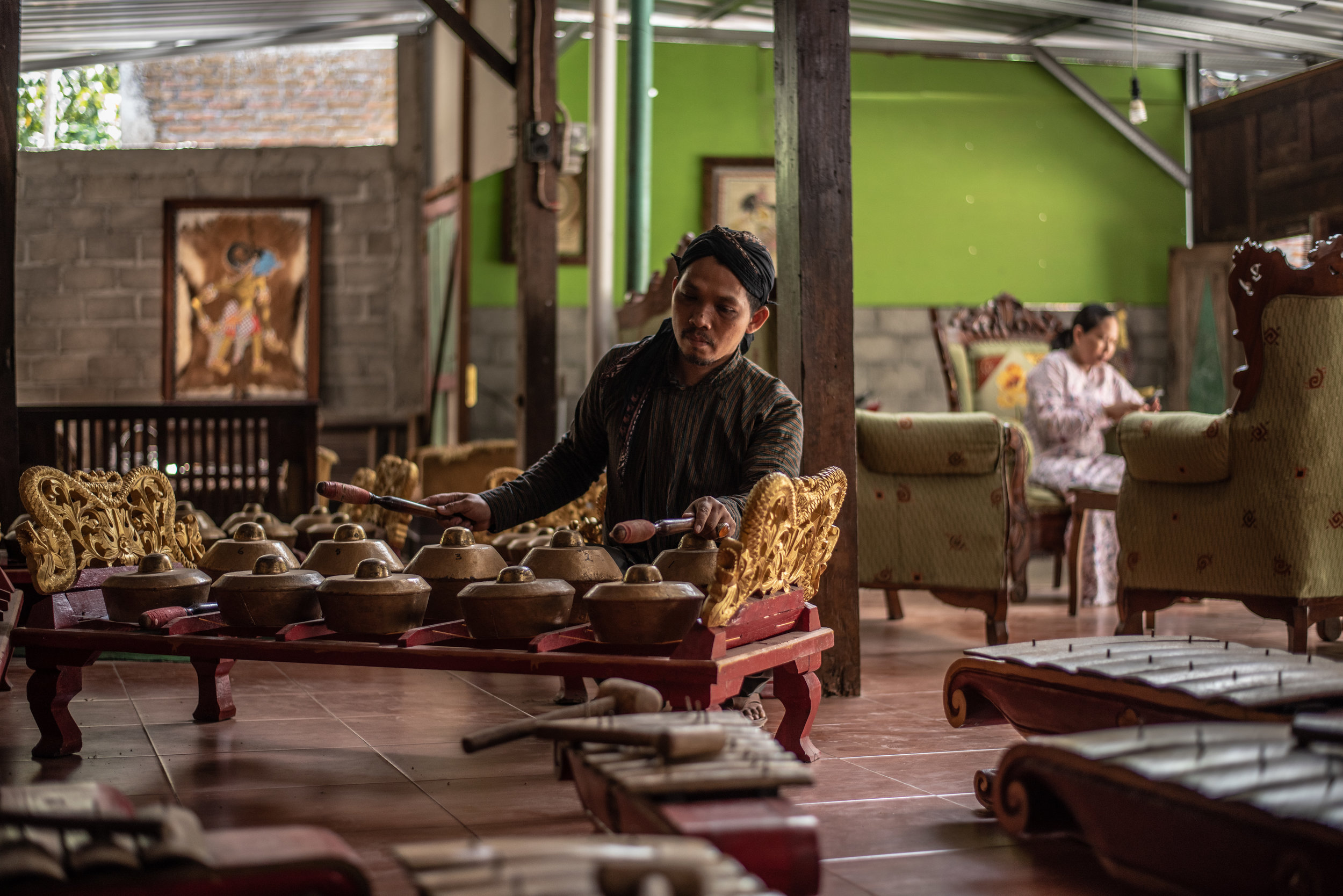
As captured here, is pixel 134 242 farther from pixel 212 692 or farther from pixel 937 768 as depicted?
pixel 937 768

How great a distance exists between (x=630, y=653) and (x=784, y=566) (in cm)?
45

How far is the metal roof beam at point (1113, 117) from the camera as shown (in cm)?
980

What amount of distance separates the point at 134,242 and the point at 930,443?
23.2 feet

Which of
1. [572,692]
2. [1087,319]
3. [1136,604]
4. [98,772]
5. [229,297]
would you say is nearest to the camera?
[98,772]

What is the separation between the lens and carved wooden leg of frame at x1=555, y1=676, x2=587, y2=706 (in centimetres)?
360

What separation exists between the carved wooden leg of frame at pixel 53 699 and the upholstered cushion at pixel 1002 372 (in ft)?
15.6

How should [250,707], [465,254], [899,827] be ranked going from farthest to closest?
[465,254], [250,707], [899,827]

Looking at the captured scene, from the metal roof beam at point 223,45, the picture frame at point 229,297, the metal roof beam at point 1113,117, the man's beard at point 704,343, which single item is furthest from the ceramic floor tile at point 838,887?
the metal roof beam at point 1113,117

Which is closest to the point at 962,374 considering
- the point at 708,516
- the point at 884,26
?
the point at 884,26

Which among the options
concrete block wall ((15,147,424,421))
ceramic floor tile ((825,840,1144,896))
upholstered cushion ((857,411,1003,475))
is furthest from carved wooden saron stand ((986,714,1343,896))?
concrete block wall ((15,147,424,421))

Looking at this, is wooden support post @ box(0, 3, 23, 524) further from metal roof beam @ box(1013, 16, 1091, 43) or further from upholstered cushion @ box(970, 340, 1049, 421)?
metal roof beam @ box(1013, 16, 1091, 43)

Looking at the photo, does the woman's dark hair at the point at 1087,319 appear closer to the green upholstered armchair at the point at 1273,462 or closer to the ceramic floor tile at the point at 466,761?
the green upholstered armchair at the point at 1273,462

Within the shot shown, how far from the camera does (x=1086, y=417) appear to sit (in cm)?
619

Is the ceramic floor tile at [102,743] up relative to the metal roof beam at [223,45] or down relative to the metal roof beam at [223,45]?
down
